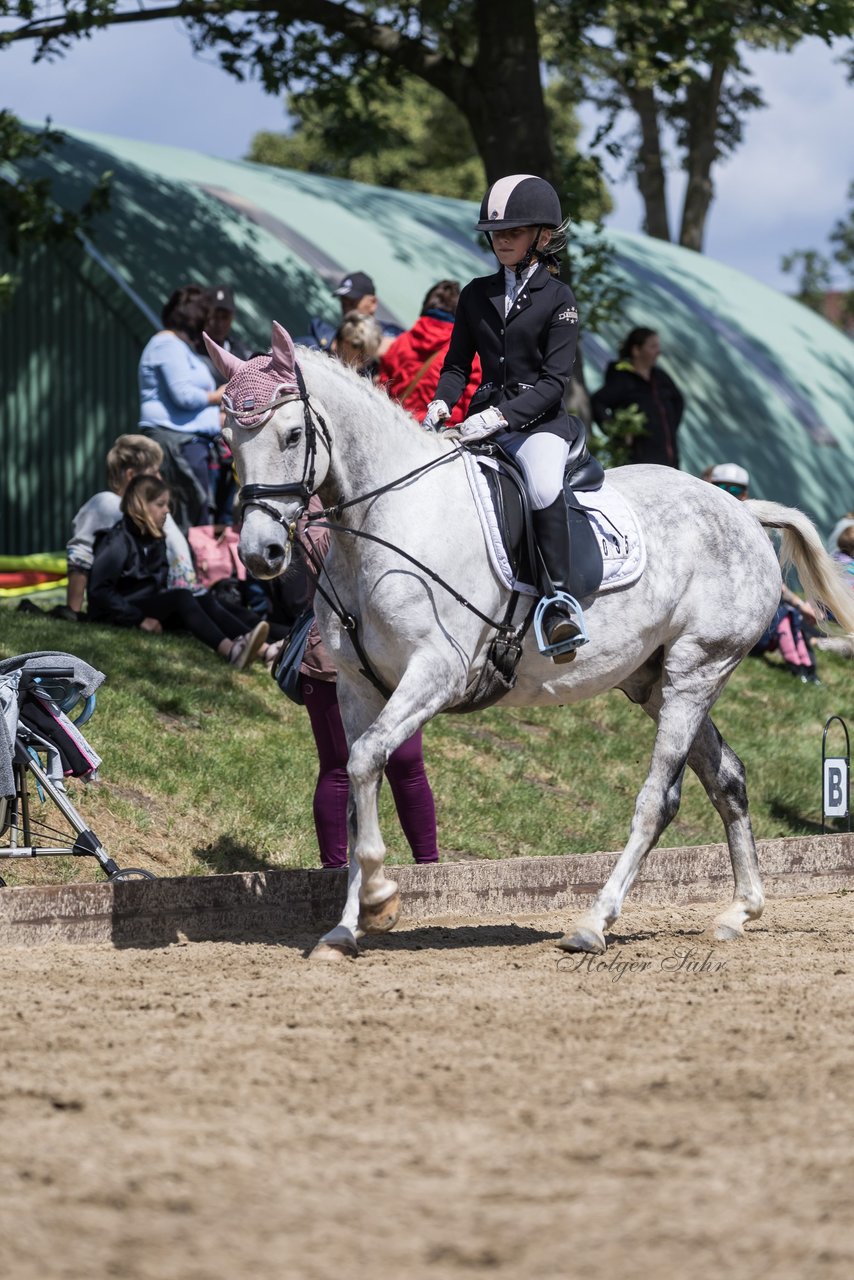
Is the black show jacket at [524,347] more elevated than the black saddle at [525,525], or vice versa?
the black show jacket at [524,347]

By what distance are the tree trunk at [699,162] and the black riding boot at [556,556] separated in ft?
75.8

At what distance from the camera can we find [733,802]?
7891 mm

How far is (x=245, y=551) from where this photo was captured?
6.21 metres

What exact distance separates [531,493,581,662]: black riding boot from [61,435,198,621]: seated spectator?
4798mm

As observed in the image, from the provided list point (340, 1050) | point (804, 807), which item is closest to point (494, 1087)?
point (340, 1050)

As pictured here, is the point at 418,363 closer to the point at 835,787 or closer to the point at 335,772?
the point at 335,772

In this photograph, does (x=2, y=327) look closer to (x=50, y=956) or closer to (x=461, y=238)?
(x=461, y=238)

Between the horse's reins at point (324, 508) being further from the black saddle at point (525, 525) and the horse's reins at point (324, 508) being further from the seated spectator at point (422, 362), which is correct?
the seated spectator at point (422, 362)

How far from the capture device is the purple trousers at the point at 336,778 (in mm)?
7559

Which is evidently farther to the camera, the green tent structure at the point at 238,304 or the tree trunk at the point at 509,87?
the green tent structure at the point at 238,304

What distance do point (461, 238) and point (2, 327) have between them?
234 inches

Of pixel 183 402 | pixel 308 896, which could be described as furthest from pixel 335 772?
pixel 183 402

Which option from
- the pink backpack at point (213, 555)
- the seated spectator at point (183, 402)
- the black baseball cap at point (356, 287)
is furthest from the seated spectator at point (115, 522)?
the black baseball cap at point (356, 287)

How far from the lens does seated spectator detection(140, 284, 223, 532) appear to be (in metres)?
12.0
